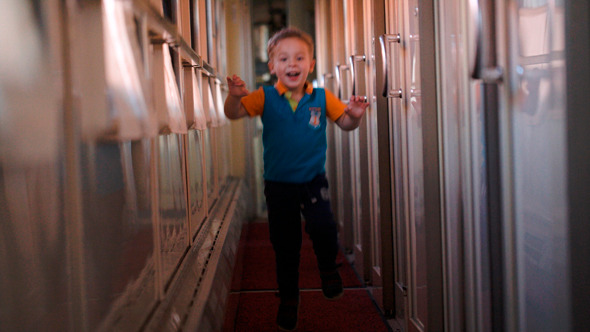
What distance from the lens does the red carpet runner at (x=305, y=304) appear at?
2.46 meters

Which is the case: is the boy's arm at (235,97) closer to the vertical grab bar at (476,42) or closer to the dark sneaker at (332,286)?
the dark sneaker at (332,286)

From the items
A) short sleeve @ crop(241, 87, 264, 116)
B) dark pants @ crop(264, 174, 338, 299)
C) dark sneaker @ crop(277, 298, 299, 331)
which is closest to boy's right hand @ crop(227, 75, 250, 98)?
short sleeve @ crop(241, 87, 264, 116)

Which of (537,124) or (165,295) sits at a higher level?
(537,124)

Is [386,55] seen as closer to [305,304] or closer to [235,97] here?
[235,97]

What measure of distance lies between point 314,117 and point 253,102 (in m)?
0.27

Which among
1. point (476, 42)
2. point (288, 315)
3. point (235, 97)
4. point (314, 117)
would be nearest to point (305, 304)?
point (288, 315)

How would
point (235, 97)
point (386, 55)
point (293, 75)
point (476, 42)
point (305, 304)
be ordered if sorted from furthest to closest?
point (305, 304) < point (293, 75) < point (235, 97) < point (386, 55) < point (476, 42)

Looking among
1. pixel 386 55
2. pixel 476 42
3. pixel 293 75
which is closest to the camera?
pixel 476 42

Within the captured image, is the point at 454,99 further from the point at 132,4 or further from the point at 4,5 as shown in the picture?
the point at 4,5

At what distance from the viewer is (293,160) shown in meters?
2.24

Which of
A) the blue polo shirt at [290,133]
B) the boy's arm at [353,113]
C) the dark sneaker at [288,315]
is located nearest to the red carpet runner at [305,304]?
the dark sneaker at [288,315]

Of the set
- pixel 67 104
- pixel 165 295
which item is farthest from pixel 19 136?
pixel 165 295

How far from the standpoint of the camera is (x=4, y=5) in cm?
75

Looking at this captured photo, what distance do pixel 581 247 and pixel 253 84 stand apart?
470cm
